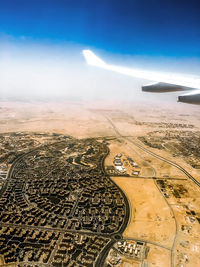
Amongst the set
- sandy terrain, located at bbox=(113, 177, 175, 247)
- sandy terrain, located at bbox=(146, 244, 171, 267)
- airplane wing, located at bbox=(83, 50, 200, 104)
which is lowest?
sandy terrain, located at bbox=(146, 244, 171, 267)

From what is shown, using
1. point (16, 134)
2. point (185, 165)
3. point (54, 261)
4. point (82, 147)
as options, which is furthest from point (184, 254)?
point (16, 134)

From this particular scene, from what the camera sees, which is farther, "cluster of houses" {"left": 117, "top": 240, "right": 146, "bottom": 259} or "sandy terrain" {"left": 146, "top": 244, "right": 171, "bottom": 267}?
→ "cluster of houses" {"left": 117, "top": 240, "right": 146, "bottom": 259}

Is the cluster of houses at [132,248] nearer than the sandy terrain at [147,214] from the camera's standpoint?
Yes

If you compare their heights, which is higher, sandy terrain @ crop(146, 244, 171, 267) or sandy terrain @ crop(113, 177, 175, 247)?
sandy terrain @ crop(113, 177, 175, 247)

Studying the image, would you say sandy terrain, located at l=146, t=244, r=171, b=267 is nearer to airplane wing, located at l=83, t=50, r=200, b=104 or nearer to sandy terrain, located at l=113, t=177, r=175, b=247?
sandy terrain, located at l=113, t=177, r=175, b=247

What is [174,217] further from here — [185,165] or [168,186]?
[185,165]

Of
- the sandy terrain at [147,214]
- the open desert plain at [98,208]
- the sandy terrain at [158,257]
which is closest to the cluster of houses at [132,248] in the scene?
the open desert plain at [98,208]

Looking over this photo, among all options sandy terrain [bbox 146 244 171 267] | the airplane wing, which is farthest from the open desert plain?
the airplane wing

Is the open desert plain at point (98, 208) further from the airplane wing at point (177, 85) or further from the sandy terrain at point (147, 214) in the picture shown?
the airplane wing at point (177, 85)

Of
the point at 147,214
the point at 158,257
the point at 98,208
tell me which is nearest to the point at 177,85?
the point at 158,257

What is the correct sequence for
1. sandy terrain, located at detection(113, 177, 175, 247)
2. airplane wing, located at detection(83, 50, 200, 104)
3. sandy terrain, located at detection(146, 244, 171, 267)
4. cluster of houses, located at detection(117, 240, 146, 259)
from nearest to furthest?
airplane wing, located at detection(83, 50, 200, 104)
sandy terrain, located at detection(146, 244, 171, 267)
cluster of houses, located at detection(117, 240, 146, 259)
sandy terrain, located at detection(113, 177, 175, 247)

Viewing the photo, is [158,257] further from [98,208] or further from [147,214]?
[98,208]
